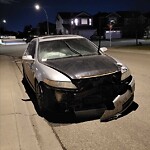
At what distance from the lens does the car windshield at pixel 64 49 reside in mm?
7480

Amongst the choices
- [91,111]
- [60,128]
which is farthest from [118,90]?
[60,128]

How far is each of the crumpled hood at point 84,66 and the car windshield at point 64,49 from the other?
1.76 feet

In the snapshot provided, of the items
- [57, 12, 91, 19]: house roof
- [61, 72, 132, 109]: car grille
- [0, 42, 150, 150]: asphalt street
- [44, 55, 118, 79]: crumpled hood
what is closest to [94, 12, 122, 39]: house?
[57, 12, 91, 19]: house roof

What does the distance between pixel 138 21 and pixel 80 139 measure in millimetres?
45040

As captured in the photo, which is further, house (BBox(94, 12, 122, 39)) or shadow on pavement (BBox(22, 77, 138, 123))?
house (BBox(94, 12, 122, 39))

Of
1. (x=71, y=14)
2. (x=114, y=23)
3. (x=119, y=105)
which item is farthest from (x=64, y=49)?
(x=71, y=14)

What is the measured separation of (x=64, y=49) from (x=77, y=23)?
77419 millimetres

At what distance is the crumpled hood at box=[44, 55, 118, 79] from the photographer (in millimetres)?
5855

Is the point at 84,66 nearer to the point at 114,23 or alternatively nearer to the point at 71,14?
the point at 114,23

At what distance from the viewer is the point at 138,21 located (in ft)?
Result: 158

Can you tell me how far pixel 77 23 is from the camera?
8394cm

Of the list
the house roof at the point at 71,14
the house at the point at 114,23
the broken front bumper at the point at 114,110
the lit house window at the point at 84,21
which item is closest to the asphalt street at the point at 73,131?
the broken front bumper at the point at 114,110

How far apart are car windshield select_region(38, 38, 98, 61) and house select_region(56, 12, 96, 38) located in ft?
242

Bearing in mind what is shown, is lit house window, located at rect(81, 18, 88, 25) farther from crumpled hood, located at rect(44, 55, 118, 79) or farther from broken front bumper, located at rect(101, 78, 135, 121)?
broken front bumper, located at rect(101, 78, 135, 121)
